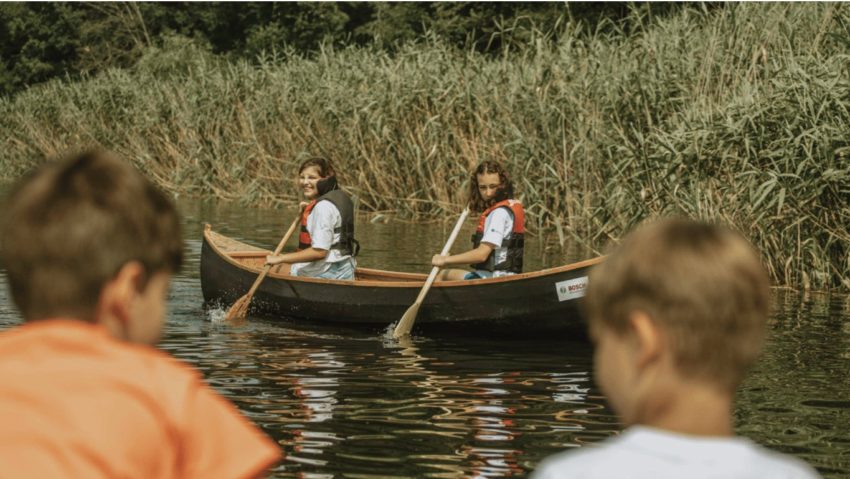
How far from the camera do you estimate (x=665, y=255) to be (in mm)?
1421

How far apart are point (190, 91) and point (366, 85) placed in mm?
5016

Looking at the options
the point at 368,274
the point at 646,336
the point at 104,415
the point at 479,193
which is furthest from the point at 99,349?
the point at 368,274

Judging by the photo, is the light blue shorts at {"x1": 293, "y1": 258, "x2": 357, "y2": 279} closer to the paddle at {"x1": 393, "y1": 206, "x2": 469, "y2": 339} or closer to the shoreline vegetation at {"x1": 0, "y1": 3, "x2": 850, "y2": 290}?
the paddle at {"x1": 393, "y1": 206, "x2": 469, "y2": 339}

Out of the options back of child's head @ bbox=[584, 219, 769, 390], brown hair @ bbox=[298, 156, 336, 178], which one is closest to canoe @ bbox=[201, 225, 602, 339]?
brown hair @ bbox=[298, 156, 336, 178]

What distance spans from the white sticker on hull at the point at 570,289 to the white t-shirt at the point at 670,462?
19.7 ft

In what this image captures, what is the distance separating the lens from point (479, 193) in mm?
7957

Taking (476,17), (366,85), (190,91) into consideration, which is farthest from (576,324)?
(476,17)

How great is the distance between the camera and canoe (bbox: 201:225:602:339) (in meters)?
7.55

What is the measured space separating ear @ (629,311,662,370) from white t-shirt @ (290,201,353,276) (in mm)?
7222

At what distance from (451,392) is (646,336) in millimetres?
4626

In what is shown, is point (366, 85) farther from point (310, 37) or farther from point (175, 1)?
point (175, 1)

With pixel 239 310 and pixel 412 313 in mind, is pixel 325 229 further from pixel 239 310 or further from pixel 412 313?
pixel 412 313

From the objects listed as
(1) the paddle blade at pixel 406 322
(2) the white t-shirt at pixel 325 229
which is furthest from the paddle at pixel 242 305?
(1) the paddle blade at pixel 406 322

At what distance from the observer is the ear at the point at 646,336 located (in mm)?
1434
